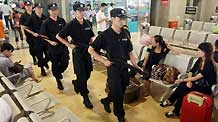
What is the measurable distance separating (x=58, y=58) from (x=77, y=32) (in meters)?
0.92

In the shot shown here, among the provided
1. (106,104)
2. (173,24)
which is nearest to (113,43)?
(106,104)

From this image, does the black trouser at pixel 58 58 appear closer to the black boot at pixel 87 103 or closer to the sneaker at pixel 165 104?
the black boot at pixel 87 103

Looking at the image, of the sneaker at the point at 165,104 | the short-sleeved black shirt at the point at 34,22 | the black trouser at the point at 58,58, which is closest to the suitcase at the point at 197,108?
the sneaker at the point at 165,104

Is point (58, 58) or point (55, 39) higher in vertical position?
point (55, 39)

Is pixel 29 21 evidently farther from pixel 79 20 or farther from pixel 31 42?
pixel 79 20

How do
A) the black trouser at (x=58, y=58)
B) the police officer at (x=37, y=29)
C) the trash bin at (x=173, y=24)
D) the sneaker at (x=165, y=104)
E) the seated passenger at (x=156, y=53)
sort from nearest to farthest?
the sneaker at (x=165, y=104) → the seated passenger at (x=156, y=53) → the black trouser at (x=58, y=58) → the police officer at (x=37, y=29) → the trash bin at (x=173, y=24)

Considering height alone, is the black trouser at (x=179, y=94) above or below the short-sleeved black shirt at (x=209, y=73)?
below

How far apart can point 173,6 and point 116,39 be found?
7.20m

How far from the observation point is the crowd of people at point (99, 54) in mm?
2742

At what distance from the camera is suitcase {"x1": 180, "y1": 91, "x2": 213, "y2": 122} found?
2732 mm

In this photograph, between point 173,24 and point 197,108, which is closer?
point 197,108

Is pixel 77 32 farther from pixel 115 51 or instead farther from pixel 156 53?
pixel 156 53

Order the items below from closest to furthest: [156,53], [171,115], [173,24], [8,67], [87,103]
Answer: [8,67]
[171,115]
[87,103]
[156,53]
[173,24]

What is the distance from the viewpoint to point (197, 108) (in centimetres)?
280
